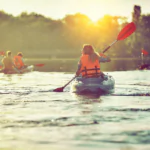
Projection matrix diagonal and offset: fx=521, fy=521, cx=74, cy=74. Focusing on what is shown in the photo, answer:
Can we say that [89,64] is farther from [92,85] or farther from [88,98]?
[88,98]

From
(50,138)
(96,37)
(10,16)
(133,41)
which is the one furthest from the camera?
(10,16)

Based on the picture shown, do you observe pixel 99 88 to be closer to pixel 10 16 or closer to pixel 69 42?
pixel 69 42

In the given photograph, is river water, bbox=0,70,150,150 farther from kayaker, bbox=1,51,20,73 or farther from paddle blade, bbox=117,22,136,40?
kayaker, bbox=1,51,20,73

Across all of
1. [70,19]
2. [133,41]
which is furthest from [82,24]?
[133,41]

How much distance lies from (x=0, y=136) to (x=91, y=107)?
4.25m

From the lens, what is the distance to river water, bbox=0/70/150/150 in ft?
27.7

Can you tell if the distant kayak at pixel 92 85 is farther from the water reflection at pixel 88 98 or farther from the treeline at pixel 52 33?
the treeline at pixel 52 33

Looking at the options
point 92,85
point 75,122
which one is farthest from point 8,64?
point 75,122

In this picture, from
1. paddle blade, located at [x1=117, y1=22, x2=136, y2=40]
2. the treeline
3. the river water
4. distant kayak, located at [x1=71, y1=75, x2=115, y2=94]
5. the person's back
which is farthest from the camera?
the treeline

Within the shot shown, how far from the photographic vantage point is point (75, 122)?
10414 mm

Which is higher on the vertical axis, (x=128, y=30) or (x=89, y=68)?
(x=128, y=30)

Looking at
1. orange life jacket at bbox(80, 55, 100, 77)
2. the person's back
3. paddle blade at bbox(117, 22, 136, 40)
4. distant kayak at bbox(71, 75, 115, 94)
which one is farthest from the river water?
the person's back

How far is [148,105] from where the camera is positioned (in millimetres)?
13156

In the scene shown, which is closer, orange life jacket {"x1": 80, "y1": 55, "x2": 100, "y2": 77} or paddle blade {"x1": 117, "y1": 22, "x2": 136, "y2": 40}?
orange life jacket {"x1": 80, "y1": 55, "x2": 100, "y2": 77}
